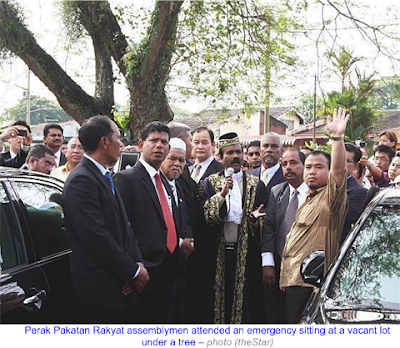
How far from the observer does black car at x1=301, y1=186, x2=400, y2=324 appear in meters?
2.89

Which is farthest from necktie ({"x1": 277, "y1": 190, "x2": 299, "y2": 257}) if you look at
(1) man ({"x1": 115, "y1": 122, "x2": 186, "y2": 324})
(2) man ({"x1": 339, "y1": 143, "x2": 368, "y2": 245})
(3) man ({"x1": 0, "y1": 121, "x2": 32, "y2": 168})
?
(3) man ({"x1": 0, "y1": 121, "x2": 32, "y2": 168})

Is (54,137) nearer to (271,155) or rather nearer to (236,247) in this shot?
(271,155)

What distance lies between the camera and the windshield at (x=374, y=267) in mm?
3010

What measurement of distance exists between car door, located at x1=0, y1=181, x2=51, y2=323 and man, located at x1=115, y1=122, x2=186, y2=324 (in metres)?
0.99

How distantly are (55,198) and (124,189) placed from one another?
518 mm

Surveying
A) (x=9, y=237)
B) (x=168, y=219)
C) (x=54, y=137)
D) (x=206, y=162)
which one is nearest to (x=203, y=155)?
(x=206, y=162)

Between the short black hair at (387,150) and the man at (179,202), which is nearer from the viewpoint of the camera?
the man at (179,202)

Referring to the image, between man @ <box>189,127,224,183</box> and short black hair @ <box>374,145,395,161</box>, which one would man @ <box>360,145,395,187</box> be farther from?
man @ <box>189,127,224,183</box>

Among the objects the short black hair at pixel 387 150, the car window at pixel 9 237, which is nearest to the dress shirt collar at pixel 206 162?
the short black hair at pixel 387 150

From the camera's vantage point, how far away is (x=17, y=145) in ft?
21.6

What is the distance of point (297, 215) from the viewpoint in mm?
4523

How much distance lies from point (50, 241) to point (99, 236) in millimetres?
500

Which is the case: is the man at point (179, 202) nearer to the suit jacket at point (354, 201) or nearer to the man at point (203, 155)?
the man at point (203, 155)

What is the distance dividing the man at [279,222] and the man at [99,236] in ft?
5.14
